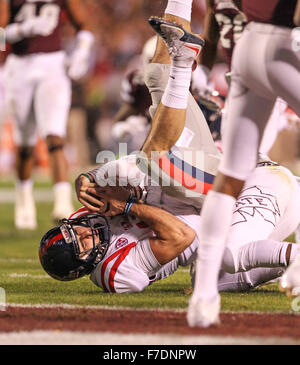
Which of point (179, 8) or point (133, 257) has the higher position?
point (179, 8)

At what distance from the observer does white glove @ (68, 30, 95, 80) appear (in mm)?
6930

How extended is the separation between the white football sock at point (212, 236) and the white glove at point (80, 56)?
4.35 metres

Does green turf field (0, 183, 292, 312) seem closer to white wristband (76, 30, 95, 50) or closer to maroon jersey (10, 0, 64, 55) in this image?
maroon jersey (10, 0, 64, 55)

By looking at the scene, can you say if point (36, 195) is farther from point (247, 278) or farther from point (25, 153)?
point (247, 278)

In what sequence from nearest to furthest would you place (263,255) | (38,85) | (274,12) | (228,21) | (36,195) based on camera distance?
(274,12) < (263,255) < (228,21) < (38,85) < (36,195)

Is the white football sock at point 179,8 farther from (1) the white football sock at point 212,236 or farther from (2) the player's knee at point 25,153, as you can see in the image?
(2) the player's knee at point 25,153

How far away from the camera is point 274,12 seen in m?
2.70

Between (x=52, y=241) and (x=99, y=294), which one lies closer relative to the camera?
(x=52, y=241)

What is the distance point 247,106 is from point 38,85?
4336 millimetres

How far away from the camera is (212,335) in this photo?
2.59 meters

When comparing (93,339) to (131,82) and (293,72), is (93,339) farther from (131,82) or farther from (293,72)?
(131,82)

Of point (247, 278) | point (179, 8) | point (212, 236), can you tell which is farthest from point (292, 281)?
point (179, 8)
